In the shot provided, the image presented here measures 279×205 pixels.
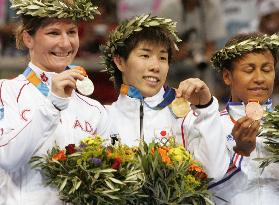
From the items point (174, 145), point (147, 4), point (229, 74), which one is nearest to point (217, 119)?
point (174, 145)

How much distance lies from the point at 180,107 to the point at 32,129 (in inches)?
41.2

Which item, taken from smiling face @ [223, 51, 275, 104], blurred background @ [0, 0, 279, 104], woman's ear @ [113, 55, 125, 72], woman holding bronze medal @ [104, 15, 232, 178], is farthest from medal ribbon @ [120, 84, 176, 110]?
blurred background @ [0, 0, 279, 104]

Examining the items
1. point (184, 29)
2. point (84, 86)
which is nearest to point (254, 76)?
point (84, 86)

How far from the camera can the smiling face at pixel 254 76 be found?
6559 millimetres

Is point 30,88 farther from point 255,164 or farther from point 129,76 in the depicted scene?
point 255,164

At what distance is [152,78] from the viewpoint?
21.1 feet

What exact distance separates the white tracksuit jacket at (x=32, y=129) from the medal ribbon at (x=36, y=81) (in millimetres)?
24

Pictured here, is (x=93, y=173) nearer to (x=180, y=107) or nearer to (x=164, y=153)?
(x=164, y=153)

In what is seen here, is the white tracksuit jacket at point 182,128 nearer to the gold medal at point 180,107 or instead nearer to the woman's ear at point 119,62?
the gold medal at point 180,107

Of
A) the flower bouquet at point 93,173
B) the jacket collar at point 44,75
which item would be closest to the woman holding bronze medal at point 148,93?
the flower bouquet at point 93,173

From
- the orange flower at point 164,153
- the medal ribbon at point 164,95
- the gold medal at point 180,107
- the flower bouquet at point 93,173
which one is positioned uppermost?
the medal ribbon at point 164,95

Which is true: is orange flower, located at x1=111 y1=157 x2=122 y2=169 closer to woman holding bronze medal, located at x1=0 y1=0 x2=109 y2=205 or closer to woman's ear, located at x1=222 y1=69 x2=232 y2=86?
woman holding bronze medal, located at x1=0 y1=0 x2=109 y2=205

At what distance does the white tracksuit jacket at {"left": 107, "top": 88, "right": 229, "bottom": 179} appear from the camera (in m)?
6.06

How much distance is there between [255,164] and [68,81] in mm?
1448
